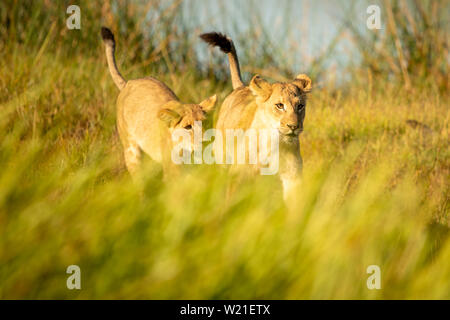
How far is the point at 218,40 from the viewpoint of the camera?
17.6ft

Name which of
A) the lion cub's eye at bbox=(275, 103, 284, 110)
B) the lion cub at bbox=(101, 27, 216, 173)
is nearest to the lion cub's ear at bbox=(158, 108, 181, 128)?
the lion cub at bbox=(101, 27, 216, 173)

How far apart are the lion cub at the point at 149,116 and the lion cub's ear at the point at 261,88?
362 mm

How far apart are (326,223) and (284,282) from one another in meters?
0.31

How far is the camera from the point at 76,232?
6.05ft

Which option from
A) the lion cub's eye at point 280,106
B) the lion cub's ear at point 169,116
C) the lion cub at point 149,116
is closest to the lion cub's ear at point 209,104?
the lion cub at point 149,116

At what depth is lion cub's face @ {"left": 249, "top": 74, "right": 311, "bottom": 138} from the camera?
4031mm

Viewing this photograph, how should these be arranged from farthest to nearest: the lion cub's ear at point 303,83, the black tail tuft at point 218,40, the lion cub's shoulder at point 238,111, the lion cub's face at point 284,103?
1. the black tail tuft at point 218,40
2. the lion cub's shoulder at point 238,111
3. the lion cub's ear at point 303,83
4. the lion cub's face at point 284,103

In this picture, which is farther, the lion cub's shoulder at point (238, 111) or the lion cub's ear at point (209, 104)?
the lion cub's shoulder at point (238, 111)

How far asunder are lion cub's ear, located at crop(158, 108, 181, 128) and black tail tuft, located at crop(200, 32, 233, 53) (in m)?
1.16

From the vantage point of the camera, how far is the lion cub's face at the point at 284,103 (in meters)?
4.03

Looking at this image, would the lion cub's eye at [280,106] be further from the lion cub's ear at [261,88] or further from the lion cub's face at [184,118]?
the lion cub's face at [184,118]

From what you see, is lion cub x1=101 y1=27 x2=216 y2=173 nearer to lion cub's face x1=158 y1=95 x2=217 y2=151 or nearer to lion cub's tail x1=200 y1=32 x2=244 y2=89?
lion cub's face x1=158 y1=95 x2=217 y2=151

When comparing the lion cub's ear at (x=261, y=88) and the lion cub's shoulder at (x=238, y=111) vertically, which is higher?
the lion cub's ear at (x=261, y=88)

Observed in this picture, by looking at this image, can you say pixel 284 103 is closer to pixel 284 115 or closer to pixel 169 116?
pixel 284 115
